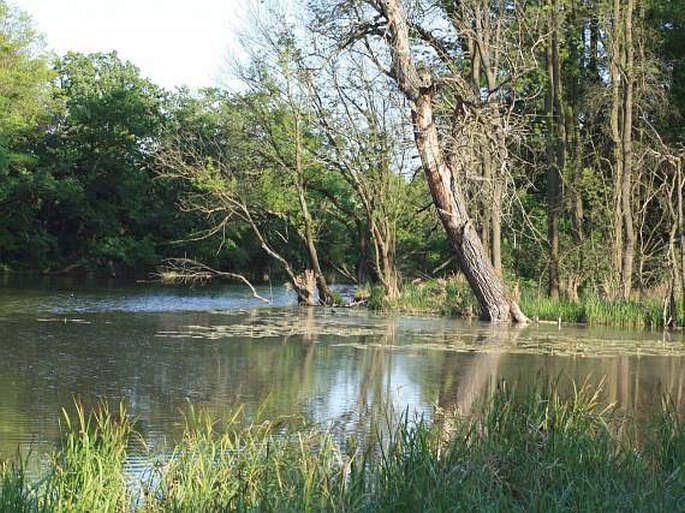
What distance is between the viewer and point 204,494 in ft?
14.9

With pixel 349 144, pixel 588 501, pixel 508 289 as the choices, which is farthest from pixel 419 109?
pixel 588 501

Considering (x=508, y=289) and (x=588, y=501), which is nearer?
(x=588, y=501)

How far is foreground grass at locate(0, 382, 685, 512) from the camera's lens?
4488mm

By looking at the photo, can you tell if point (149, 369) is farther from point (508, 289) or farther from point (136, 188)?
point (136, 188)

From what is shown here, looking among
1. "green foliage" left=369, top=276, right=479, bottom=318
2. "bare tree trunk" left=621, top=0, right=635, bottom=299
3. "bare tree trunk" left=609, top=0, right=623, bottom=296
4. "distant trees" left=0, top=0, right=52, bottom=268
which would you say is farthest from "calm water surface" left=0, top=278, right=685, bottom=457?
"distant trees" left=0, top=0, right=52, bottom=268

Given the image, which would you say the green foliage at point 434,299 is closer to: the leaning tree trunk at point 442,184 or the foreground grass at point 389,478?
the leaning tree trunk at point 442,184

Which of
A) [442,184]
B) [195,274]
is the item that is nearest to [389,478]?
[442,184]

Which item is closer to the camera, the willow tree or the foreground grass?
the foreground grass

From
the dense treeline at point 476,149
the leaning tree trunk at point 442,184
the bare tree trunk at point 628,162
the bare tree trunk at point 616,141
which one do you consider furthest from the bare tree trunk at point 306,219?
the bare tree trunk at point 628,162

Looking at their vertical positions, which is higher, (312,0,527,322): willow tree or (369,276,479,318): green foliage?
(312,0,527,322): willow tree

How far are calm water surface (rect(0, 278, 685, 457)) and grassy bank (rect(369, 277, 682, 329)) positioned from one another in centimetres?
126

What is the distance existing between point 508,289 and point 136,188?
91.8ft

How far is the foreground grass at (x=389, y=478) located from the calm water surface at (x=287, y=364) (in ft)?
3.87

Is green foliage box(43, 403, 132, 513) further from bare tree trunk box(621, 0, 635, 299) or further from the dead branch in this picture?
the dead branch
